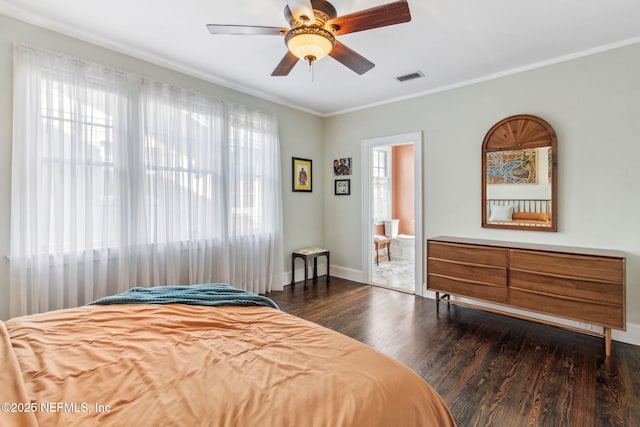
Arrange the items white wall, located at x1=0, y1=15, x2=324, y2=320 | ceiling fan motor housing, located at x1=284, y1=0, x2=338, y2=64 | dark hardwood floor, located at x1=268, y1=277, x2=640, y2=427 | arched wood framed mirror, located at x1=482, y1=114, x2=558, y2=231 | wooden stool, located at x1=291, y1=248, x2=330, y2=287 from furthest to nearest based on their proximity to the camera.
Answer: wooden stool, located at x1=291, y1=248, x2=330, y2=287 < arched wood framed mirror, located at x1=482, y1=114, x2=558, y2=231 < white wall, located at x1=0, y1=15, x2=324, y2=320 < ceiling fan motor housing, located at x1=284, y1=0, x2=338, y2=64 < dark hardwood floor, located at x1=268, y1=277, x2=640, y2=427

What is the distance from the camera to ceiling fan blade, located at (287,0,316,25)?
179cm

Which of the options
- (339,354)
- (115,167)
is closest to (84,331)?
(339,354)

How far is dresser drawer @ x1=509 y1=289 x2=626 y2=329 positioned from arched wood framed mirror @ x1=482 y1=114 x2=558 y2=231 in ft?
2.59

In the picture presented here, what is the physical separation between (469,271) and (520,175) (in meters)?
1.18

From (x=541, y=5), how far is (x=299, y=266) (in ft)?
13.1

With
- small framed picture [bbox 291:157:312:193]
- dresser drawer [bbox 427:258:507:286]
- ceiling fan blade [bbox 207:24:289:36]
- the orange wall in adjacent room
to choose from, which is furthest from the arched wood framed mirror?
the orange wall in adjacent room


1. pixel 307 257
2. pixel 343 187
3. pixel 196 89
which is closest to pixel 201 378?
pixel 196 89

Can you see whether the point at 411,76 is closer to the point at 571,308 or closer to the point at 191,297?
the point at 571,308

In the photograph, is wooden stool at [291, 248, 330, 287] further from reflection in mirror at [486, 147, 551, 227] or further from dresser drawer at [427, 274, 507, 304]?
reflection in mirror at [486, 147, 551, 227]

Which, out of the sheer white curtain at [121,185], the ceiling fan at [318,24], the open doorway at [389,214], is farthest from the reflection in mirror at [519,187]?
the sheer white curtain at [121,185]

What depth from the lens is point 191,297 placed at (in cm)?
194

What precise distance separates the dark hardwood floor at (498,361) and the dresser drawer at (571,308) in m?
0.28

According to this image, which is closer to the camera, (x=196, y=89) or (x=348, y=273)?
(x=196, y=89)

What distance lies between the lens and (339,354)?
1.24 meters
